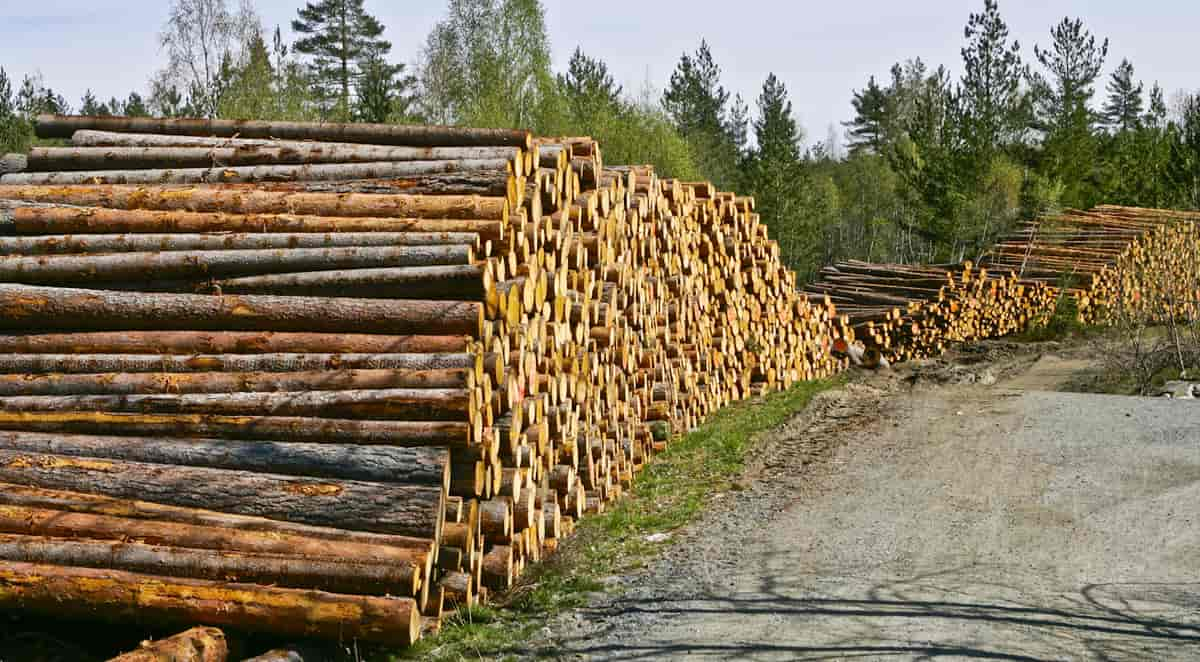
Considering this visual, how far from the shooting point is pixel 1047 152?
37.9 meters

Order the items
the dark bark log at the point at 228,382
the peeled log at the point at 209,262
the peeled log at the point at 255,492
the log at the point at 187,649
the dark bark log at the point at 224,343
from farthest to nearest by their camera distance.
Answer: the peeled log at the point at 209,262, the dark bark log at the point at 224,343, the dark bark log at the point at 228,382, the peeled log at the point at 255,492, the log at the point at 187,649

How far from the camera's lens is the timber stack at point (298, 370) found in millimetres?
5371

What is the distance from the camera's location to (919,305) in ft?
63.5

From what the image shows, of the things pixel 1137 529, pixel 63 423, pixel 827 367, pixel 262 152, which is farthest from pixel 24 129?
pixel 1137 529

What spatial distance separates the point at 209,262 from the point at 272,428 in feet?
4.80

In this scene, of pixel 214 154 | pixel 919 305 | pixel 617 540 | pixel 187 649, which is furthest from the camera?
pixel 919 305

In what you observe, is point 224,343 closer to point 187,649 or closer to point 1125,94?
point 187,649

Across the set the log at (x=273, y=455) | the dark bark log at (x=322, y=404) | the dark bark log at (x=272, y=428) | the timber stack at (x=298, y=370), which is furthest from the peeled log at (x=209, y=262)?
the log at (x=273, y=455)

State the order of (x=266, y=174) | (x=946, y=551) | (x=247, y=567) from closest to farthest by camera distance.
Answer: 1. (x=247, y=567)
2. (x=946, y=551)
3. (x=266, y=174)

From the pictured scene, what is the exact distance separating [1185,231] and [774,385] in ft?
36.3

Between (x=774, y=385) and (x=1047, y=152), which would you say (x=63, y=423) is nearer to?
(x=774, y=385)

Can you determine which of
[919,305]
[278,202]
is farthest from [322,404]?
A: [919,305]

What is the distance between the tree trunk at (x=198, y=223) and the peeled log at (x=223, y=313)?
2.10 ft

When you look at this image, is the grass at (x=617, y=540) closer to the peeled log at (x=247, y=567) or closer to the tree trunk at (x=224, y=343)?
the peeled log at (x=247, y=567)
